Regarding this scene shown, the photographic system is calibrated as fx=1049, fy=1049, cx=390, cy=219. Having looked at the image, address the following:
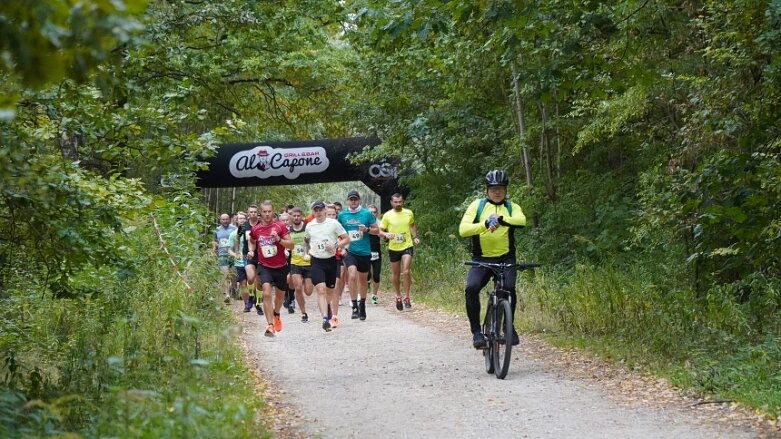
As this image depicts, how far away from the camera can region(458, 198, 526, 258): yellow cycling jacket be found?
9974mm

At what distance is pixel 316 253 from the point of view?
14.8 metres

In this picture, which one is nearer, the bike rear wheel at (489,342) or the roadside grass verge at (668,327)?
the roadside grass verge at (668,327)

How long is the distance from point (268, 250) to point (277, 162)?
13054 mm

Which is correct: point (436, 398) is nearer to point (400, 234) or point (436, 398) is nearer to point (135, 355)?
point (135, 355)

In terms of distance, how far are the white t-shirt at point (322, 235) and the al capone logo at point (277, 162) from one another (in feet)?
40.9

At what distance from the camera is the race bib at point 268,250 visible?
14.4 metres

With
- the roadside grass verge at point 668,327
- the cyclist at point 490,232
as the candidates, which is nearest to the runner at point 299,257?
the roadside grass verge at point 668,327

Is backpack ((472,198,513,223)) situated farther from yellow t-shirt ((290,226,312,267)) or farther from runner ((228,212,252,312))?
runner ((228,212,252,312))

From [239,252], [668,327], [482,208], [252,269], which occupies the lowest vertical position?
[668,327]

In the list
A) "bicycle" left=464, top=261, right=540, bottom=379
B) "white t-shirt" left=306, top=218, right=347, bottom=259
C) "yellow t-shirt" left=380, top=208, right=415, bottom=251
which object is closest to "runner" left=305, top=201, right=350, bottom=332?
"white t-shirt" left=306, top=218, right=347, bottom=259

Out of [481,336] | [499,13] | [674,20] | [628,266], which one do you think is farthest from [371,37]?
[628,266]

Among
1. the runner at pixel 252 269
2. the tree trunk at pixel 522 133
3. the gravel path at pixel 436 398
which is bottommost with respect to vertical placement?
the gravel path at pixel 436 398

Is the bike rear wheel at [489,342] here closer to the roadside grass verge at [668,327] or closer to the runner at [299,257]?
the roadside grass verge at [668,327]

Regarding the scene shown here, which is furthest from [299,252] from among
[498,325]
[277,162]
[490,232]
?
[277,162]
